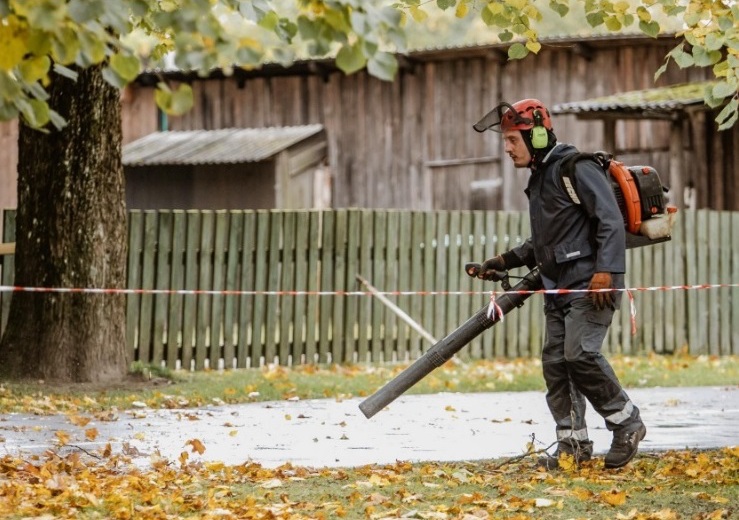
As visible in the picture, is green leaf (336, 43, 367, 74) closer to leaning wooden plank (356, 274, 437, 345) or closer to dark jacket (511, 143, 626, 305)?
dark jacket (511, 143, 626, 305)

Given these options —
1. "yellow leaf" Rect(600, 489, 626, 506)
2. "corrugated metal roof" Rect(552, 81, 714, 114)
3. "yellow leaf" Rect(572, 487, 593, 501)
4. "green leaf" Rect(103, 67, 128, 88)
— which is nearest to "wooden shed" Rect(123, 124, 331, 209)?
"corrugated metal roof" Rect(552, 81, 714, 114)

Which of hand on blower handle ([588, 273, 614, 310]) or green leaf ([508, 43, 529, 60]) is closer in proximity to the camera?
hand on blower handle ([588, 273, 614, 310])

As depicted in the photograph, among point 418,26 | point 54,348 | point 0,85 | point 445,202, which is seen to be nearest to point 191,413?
point 54,348

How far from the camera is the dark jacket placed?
24.0ft

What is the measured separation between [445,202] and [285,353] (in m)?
14.0

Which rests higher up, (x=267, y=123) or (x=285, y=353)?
(x=267, y=123)

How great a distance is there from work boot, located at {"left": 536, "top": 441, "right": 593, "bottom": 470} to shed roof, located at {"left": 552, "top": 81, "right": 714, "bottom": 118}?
13938 millimetres

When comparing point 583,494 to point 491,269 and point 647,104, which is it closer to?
point 491,269

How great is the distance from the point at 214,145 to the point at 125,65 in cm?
Answer: 2392

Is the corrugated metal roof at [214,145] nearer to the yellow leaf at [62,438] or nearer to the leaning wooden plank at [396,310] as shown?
the leaning wooden plank at [396,310]

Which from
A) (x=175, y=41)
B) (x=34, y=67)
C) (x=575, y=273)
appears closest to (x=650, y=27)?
(x=575, y=273)

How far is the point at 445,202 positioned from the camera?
2805 cm

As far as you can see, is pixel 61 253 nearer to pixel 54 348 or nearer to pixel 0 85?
pixel 54 348

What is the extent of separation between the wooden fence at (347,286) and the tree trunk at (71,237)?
1.23 metres
